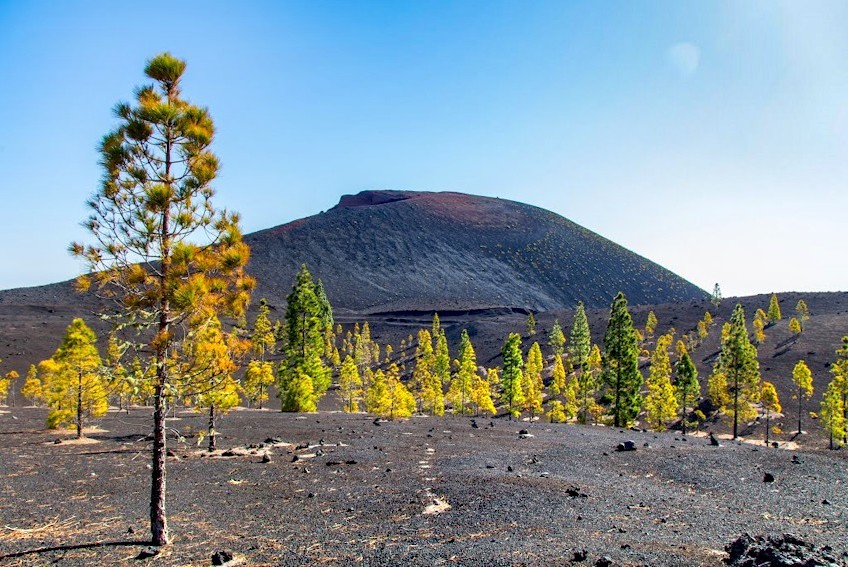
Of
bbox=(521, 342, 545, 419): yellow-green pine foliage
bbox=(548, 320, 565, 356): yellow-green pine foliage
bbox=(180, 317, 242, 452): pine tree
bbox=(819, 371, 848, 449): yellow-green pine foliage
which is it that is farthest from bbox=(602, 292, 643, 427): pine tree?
bbox=(548, 320, 565, 356): yellow-green pine foliage

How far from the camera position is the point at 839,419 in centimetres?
4925

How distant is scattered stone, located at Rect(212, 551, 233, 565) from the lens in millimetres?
10533

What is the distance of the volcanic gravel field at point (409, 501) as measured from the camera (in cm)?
1136

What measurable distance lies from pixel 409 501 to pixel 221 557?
21.7ft

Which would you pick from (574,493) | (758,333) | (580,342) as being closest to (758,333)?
(758,333)

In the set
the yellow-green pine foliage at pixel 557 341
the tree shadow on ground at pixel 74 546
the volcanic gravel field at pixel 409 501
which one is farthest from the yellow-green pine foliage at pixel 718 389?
the tree shadow on ground at pixel 74 546

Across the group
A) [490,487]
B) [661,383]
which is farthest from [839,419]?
[490,487]

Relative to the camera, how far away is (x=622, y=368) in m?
48.4

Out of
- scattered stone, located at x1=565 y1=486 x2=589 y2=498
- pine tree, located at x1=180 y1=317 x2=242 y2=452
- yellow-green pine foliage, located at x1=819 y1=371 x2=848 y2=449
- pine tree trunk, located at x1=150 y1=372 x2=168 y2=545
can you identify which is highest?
pine tree, located at x1=180 y1=317 x2=242 y2=452

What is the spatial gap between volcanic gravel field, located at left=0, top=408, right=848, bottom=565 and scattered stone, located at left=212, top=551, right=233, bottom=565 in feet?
1.00

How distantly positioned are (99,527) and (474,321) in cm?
15030

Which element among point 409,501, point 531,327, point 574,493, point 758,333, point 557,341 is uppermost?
point 531,327

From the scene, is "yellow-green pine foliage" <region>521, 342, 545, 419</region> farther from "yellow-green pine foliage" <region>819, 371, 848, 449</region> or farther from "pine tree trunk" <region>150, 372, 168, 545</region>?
"pine tree trunk" <region>150, 372, 168, 545</region>

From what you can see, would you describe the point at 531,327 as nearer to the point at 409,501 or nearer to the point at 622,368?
the point at 622,368
